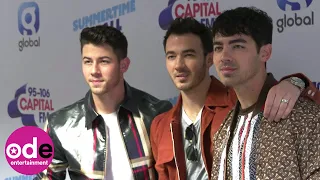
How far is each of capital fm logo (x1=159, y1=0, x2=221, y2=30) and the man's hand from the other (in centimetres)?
78

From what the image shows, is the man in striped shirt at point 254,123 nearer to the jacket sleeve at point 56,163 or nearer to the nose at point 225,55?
the nose at point 225,55

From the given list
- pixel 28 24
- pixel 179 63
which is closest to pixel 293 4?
pixel 179 63

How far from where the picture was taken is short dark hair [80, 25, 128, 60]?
180cm

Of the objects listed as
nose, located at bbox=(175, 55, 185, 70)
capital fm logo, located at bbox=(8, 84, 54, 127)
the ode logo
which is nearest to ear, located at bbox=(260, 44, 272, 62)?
nose, located at bbox=(175, 55, 185, 70)

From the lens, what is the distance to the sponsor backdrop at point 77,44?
1.78 metres

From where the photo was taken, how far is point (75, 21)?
2277mm

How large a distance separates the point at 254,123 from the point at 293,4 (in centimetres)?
72

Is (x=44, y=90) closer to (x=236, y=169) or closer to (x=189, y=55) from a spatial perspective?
(x=189, y=55)

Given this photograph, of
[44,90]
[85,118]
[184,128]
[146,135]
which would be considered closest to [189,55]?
[184,128]

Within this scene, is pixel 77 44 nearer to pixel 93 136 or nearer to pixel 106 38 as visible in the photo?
pixel 106 38

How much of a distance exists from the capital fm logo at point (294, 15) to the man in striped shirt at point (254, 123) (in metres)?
0.52

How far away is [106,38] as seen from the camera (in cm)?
180

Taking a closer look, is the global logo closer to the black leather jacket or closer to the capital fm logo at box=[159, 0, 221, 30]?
the capital fm logo at box=[159, 0, 221, 30]

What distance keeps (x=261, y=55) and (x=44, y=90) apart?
4.57 feet
